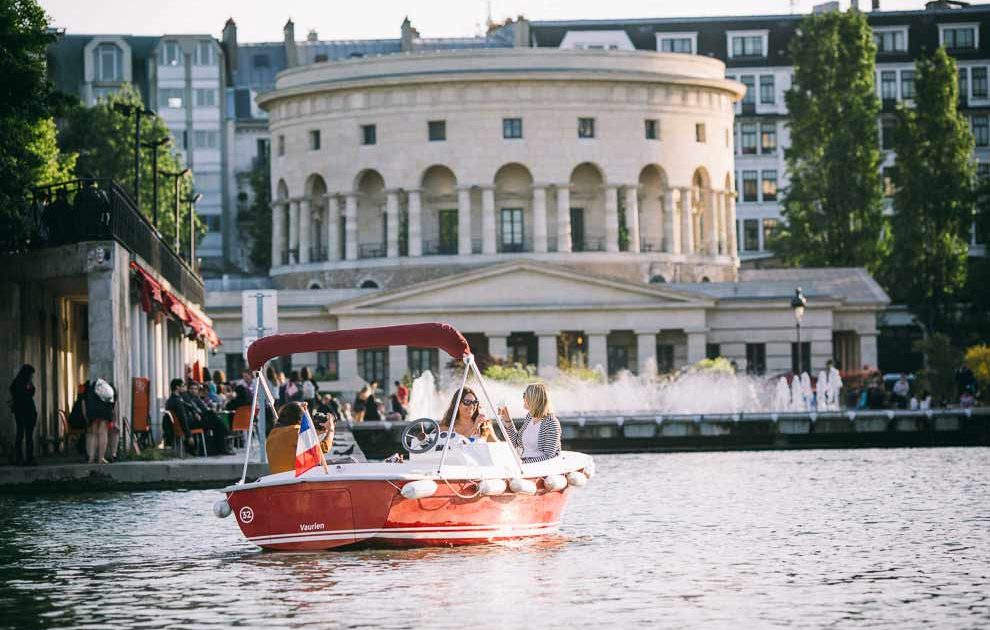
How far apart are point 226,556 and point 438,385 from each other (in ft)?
203

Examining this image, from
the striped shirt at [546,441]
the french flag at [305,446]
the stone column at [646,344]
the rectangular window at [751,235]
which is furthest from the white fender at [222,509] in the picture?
the rectangular window at [751,235]

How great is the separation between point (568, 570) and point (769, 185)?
116 metres

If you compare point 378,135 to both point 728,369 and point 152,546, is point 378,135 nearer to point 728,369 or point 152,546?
point 728,369

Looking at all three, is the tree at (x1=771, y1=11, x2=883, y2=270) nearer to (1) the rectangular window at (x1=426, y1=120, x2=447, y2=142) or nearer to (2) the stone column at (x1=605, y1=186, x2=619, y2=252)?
(2) the stone column at (x1=605, y1=186, x2=619, y2=252)

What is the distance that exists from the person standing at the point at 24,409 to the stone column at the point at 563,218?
7384 cm

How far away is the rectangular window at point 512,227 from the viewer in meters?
114

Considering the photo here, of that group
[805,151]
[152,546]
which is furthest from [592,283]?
[152,546]

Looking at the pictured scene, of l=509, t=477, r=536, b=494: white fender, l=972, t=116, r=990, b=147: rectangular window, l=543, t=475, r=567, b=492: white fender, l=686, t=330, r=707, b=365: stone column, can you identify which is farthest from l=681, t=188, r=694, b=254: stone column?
l=509, t=477, r=536, b=494: white fender

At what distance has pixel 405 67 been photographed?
365 ft

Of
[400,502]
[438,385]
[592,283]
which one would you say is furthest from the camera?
[592,283]

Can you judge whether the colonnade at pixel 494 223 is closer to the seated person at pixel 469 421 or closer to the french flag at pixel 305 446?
the seated person at pixel 469 421

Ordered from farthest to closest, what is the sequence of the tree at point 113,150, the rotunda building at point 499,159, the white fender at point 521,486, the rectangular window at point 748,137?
the rectangular window at point 748,137
the rotunda building at point 499,159
the tree at point 113,150
the white fender at point 521,486

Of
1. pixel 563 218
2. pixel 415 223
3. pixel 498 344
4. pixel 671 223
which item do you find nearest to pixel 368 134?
pixel 415 223

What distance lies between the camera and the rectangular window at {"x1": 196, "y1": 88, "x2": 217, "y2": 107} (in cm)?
13562
